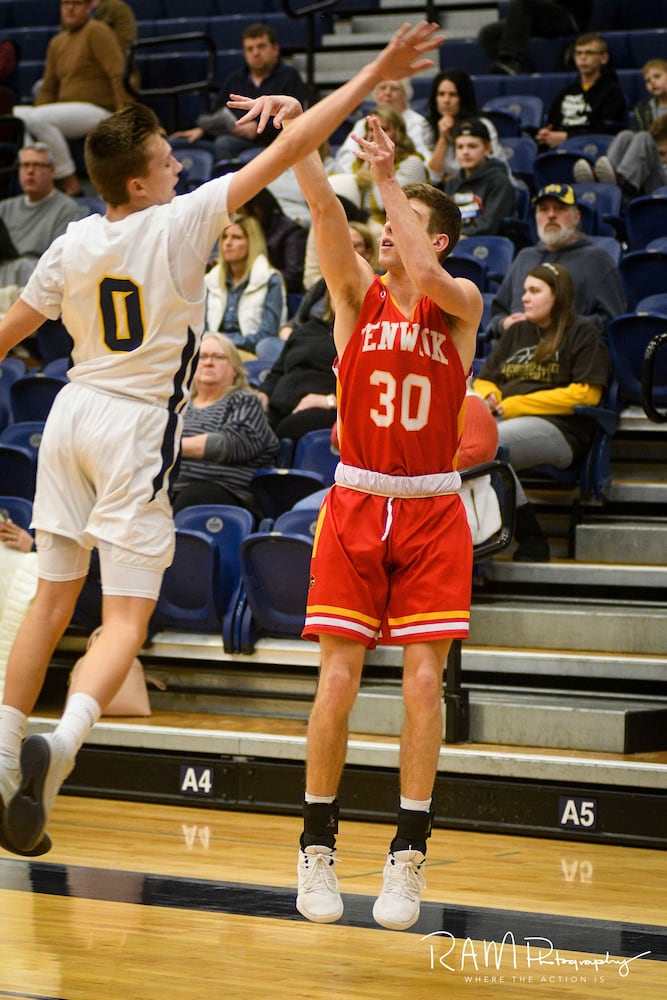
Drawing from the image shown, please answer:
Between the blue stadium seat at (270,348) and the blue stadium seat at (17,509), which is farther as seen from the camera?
the blue stadium seat at (270,348)

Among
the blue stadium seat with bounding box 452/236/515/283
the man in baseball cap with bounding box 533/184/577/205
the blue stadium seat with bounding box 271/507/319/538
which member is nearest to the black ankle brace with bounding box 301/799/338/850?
the blue stadium seat with bounding box 271/507/319/538

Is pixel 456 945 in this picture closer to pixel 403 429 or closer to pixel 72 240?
pixel 403 429

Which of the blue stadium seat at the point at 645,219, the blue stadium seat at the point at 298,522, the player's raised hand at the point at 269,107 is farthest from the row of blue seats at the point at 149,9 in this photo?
the player's raised hand at the point at 269,107

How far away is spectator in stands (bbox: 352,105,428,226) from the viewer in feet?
28.8

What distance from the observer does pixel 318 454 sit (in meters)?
7.12

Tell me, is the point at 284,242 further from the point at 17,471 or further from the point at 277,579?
the point at 277,579

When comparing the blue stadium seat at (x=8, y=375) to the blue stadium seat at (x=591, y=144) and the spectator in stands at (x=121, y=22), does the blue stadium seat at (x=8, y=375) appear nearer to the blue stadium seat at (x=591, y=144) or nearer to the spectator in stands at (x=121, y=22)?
the blue stadium seat at (x=591, y=144)

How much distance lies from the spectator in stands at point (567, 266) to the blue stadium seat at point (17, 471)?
250 centimetres

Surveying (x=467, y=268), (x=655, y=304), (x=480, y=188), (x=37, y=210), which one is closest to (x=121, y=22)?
(x=37, y=210)

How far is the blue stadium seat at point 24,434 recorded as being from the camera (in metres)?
7.64

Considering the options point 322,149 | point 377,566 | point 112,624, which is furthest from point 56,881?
point 322,149

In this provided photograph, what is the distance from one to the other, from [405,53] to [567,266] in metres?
4.19

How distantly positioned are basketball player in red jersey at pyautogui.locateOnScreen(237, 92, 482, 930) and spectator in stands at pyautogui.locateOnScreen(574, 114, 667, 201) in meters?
5.73

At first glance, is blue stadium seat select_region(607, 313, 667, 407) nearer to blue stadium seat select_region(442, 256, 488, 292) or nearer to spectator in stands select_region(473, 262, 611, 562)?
spectator in stands select_region(473, 262, 611, 562)
